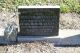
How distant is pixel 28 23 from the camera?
8.46m

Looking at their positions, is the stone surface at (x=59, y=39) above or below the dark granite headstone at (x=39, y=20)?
below

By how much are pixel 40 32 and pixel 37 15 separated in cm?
48

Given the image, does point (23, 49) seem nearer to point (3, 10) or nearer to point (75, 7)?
point (3, 10)

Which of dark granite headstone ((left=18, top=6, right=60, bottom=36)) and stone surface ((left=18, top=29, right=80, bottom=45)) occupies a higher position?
dark granite headstone ((left=18, top=6, right=60, bottom=36))

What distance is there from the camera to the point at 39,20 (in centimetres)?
847

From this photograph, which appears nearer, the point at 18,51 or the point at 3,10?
the point at 18,51

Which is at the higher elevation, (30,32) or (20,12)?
(20,12)

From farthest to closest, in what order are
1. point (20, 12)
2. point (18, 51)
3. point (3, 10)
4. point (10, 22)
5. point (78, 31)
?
point (3, 10) < point (10, 22) < point (78, 31) < point (20, 12) < point (18, 51)

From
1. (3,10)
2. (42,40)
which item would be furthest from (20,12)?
(3,10)

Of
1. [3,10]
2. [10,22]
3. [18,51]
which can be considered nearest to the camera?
[18,51]

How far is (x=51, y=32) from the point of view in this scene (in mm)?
8539

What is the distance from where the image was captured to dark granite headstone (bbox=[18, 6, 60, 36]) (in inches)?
Answer: 330

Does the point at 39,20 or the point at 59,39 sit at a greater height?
the point at 39,20

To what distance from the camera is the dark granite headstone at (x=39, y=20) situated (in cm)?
838
